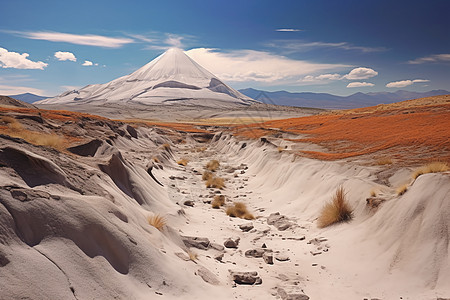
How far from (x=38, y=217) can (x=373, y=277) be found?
6.68m

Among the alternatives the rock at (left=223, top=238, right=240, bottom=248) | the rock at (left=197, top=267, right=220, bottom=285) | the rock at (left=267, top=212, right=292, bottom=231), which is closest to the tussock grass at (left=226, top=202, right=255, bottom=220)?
the rock at (left=267, top=212, right=292, bottom=231)

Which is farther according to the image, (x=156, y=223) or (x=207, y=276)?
(x=156, y=223)

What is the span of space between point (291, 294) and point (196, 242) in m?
3.13

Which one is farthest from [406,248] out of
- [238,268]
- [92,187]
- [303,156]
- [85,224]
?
[303,156]

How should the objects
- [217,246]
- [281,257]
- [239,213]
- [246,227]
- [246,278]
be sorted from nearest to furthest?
[246,278]
[281,257]
[217,246]
[246,227]
[239,213]

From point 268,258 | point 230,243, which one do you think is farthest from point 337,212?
point 230,243

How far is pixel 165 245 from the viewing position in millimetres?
7156

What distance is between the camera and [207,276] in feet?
21.3

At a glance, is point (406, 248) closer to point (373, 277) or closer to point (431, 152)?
point (373, 277)

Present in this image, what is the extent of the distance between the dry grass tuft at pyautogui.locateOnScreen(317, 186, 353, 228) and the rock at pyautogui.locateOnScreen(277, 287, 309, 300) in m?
3.92

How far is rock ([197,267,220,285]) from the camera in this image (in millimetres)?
6379

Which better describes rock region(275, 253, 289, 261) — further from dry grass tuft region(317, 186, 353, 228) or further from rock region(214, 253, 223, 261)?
dry grass tuft region(317, 186, 353, 228)

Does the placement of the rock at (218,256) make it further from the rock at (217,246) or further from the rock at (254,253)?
the rock at (254,253)

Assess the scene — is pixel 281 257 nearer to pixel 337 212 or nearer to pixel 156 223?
pixel 337 212
